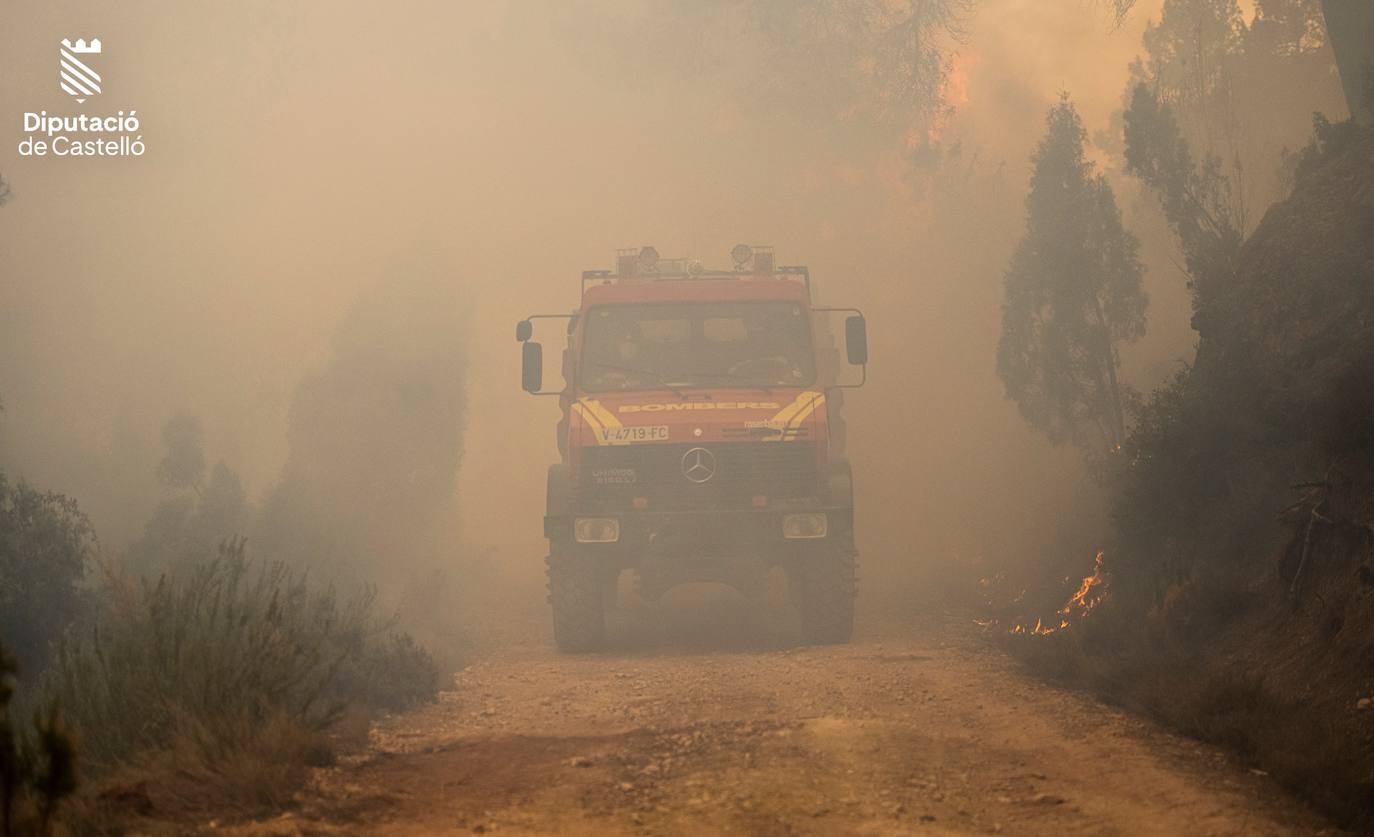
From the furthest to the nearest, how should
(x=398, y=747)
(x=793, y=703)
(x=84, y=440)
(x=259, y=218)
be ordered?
(x=259, y=218) → (x=84, y=440) → (x=793, y=703) → (x=398, y=747)

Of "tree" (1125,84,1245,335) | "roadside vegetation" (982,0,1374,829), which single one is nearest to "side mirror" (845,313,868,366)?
"roadside vegetation" (982,0,1374,829)

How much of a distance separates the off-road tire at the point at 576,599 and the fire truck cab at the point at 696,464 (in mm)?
14

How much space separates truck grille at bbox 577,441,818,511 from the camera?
40.6ft

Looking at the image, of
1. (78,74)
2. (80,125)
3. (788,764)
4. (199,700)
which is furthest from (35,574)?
(78,74)

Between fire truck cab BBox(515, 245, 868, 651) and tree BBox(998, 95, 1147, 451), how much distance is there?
6.92 meters

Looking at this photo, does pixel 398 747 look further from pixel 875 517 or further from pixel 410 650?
pixel 875 517

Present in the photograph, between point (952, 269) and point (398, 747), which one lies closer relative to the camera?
point (398, 747)

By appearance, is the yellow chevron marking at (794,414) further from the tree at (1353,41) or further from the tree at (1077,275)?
the tree at (1077,275)

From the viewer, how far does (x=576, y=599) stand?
491 inches

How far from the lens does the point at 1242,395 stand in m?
11.2

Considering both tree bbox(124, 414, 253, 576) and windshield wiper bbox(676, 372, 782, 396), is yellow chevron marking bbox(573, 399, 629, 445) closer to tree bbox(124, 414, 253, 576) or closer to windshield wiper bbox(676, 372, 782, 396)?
windshield wiper bbox(676, 372, 782, 396)

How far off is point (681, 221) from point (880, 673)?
36258mm

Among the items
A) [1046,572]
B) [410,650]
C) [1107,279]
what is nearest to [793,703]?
[410,650]

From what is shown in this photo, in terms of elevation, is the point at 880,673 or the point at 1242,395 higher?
the point at 1242,395
